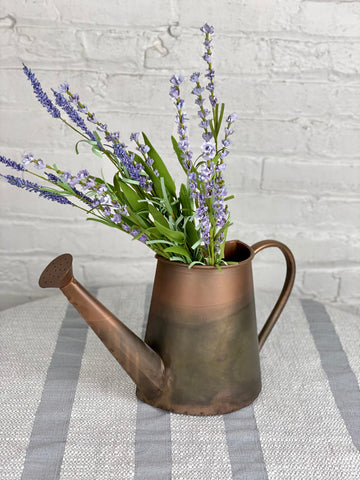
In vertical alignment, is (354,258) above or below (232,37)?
below

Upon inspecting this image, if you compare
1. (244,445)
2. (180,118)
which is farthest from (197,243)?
(244,445)

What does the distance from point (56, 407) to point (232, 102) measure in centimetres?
67

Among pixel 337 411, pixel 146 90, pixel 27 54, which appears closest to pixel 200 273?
pixel 337 411

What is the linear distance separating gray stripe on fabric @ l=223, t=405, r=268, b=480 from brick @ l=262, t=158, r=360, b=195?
1.80ft

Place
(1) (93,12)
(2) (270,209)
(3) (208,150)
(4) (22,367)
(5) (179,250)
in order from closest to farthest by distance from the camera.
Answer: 1. (3) (208,150)
2. (5) (179,250)
3. (4) (22,367)
4. (1) (93,12)
5. (2) (270,209)

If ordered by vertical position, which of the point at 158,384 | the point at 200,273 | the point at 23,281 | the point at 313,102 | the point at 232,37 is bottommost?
the point at 23,281

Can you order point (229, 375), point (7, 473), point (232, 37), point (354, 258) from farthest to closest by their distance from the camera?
point (354, 258), point (232, 37), point (229, 375), point (7, 473)

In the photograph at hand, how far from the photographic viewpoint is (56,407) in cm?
75

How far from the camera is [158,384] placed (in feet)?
2.40

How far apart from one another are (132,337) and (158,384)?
0.23 ft

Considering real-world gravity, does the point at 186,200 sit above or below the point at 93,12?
below

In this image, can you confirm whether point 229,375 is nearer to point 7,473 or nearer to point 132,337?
point 132,337

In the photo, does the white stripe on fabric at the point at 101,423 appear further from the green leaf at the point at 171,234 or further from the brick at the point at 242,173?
the brick at the point at 242,173

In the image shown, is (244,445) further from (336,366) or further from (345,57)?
(345,57)
